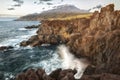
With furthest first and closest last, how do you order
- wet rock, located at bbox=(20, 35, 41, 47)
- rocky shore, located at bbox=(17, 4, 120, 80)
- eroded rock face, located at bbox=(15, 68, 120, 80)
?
1. wet rock, located at bbox=(20, 35, 41, 47)
2. rocky shore, located at bbox=(17, 4, 120, 80)
3. eroded rock face, located at bbox=(15, 68, 120, 80)

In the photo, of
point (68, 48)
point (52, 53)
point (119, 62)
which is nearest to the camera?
point (119, 62)

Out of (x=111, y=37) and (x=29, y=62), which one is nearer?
(x=111, y=37)

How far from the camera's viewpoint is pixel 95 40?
5262 centimetres

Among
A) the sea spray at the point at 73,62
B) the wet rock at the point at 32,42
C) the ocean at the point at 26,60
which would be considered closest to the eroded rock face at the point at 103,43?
the sea spray at the point at 73,62

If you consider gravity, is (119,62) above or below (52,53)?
above

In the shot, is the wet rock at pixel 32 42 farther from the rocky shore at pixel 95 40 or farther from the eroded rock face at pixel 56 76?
the eroded rock face at pixel 56 76

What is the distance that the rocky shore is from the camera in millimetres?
34844

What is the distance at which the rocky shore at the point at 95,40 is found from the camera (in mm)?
34844

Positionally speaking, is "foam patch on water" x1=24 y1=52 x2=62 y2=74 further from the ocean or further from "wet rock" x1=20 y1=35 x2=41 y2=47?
"wet rock" x1=20 y1=35 x2=41 y2=47

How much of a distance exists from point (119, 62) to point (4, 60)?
2794cm

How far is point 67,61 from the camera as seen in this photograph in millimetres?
49906

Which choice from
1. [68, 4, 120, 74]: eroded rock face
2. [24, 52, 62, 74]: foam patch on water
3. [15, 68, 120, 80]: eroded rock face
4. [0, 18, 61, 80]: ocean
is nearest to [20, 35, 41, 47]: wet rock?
[0, 18, 61, 80]: ocean

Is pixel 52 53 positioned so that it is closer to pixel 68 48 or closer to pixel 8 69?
pixel 68 48

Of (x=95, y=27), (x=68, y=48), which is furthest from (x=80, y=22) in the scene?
(x=68, y=48)
